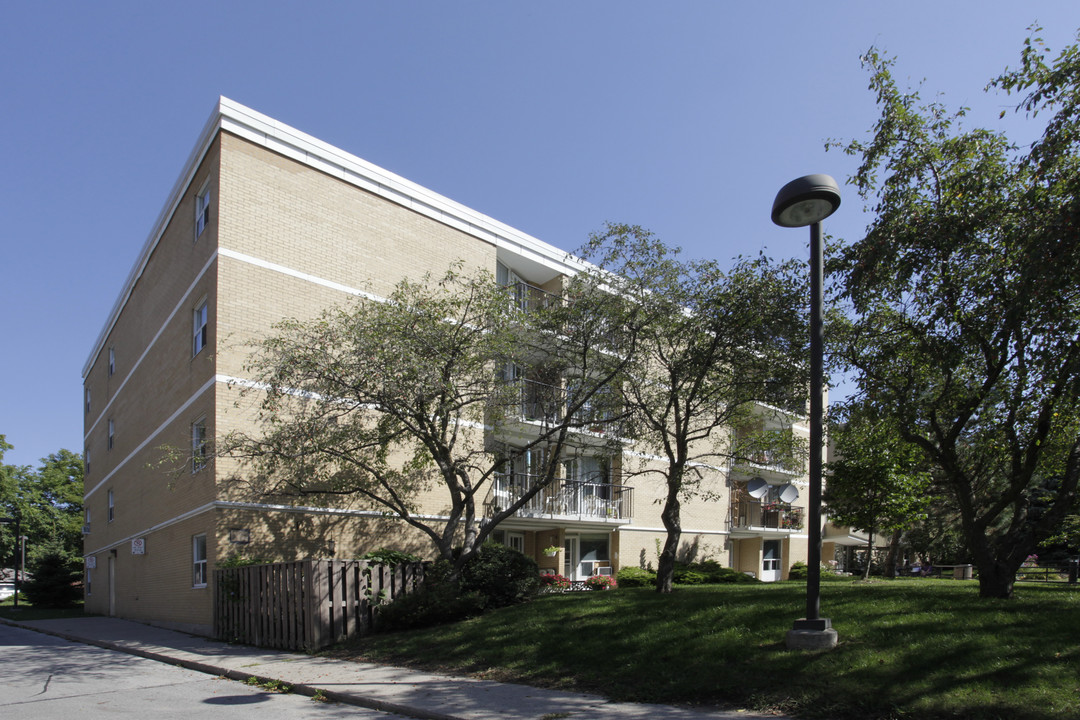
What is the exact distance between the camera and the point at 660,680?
8711 millimetres

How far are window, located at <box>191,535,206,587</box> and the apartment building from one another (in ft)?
0.17

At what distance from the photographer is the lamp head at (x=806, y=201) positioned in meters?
8.55

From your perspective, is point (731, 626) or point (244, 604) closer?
point (731, 626)

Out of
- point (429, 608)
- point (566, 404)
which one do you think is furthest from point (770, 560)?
point (429, 608)

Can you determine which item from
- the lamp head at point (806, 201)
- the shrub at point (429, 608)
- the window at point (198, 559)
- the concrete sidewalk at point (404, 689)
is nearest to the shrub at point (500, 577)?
the shrub at point (429, 608)

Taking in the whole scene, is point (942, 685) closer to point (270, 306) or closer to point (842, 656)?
point (842, 656)

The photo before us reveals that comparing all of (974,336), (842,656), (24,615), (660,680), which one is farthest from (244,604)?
(24,615)

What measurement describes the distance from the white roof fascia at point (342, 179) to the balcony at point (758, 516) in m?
14.3

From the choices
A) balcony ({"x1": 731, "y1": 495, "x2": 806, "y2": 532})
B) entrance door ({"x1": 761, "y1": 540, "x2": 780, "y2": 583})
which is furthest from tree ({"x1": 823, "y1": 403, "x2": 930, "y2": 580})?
entrance door ({"x1": 761, "y1": 540, "x2": 780, "y2": 583})

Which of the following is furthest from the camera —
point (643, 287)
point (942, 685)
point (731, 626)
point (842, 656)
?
point (643, 287)

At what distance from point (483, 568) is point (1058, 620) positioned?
9497 millimetres

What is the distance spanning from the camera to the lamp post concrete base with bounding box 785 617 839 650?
28.0 ft

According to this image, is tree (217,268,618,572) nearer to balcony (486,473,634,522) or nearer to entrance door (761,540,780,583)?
balcony (486,473,634,522)

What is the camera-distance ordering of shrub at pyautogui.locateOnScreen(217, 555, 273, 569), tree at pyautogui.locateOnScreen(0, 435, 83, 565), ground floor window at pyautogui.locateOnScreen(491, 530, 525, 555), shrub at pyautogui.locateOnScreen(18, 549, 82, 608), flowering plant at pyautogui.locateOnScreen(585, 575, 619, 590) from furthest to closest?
1. tree at pyautogui.locateOnScreen(0, 435, 83, 565)
2. shrub at pyautogui.locateOnScreen(18, 549, 82, 608)
3. ground floor window at pyautogui.locateOnScreen(491, 530, 525, 555)
4. flowering plant at pyautogui.locateOnScreen(585, 575, 619, 590)
5. shrub at pyautogui.locateOnScreen(217, 555, 273, 569)
